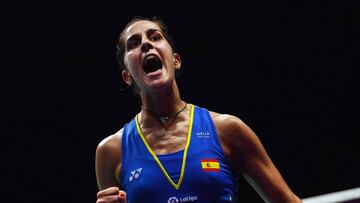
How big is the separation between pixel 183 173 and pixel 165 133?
0.17 m

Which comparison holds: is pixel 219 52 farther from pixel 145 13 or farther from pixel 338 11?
pixel 338 11

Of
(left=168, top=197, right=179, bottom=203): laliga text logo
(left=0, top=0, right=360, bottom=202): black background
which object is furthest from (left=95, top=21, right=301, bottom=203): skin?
(left=0, top=0, right=360, bottom=202): black background

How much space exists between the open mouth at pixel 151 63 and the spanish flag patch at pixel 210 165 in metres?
0.37

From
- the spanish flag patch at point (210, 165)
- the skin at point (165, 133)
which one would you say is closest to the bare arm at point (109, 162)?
the skin at point (165, 133)

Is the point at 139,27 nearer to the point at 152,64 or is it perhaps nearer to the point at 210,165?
the point at 152,64

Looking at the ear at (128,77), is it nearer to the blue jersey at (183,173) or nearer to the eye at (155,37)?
the eye at (155,37)

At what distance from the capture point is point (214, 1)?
4.31 m

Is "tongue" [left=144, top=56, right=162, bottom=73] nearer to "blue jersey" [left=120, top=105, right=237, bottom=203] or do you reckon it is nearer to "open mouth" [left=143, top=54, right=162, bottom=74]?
"open mouth" [left=143, top=54, right=162, bottom=74]

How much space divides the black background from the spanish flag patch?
2923mm

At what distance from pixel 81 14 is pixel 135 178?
9.84 ft

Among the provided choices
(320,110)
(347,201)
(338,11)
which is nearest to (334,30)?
(338,11)

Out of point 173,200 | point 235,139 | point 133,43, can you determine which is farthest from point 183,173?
point 133,43

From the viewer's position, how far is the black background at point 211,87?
425 centimetres

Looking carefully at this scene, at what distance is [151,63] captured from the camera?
5.06ft
